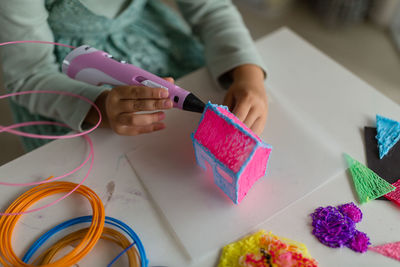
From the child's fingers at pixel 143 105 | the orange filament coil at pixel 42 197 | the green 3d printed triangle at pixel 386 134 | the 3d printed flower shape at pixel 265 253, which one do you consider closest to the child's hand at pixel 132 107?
the child's fingers at pixel 143 105

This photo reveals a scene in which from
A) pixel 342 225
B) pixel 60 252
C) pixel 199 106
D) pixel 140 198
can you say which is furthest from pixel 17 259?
pixel 342 225

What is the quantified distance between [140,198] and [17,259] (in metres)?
0.18

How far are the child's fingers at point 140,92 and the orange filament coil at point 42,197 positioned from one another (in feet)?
0.50

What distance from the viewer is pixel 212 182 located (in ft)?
1.69

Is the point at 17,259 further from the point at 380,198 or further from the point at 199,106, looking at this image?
the point at 380,198

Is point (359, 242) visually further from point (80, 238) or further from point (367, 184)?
point (80, 238)

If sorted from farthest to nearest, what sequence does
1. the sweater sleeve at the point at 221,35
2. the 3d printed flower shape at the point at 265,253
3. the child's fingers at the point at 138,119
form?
1. the sweater sleeve at the point at 221,35
2. the child's fingers at the point at 138,119
3. the 3d printed flower shape at the point at 265,253

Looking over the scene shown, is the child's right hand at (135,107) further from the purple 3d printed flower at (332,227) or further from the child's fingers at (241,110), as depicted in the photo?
the purple 3d printed flower at (332,227)

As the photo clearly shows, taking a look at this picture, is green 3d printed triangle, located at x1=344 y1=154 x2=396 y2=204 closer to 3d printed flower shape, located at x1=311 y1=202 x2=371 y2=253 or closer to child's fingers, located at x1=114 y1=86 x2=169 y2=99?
3d printed flower shape, located at x1=311 y1=202 x2=371 y2=253

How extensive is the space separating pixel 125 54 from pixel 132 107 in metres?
0.25

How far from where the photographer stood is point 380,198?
0.49m

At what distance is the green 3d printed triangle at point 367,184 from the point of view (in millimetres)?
486

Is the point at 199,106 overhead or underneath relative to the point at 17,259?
overhead

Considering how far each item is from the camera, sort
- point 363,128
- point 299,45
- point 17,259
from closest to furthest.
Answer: point 17,259, point 363,128, point 299,45
